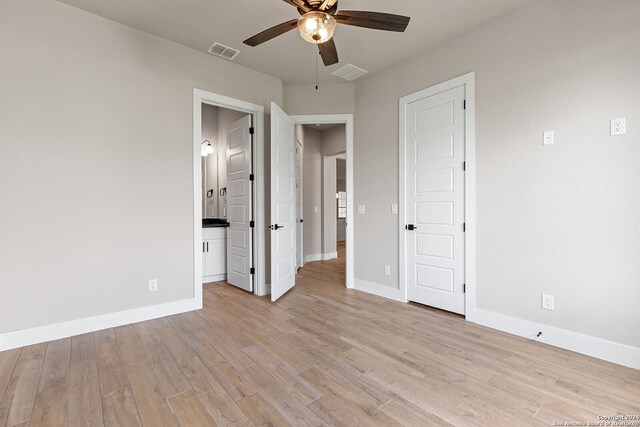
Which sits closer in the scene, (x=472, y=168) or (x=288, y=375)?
(x=288, y=375)

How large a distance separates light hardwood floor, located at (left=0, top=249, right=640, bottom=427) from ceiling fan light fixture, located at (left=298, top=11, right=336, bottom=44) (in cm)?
226

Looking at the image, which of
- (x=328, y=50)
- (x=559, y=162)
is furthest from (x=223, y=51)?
(x=559, y=162)

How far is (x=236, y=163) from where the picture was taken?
4223mm

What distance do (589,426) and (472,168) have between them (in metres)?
2.10

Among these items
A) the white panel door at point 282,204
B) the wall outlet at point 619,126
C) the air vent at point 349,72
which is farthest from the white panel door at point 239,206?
the wall outlet at point 619,126

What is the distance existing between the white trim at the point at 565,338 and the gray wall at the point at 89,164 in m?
3.17

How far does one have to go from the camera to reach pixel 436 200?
10.6 ft

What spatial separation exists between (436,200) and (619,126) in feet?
4.97

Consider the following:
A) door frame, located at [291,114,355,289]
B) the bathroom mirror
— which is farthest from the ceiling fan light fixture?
the bathroom mirror

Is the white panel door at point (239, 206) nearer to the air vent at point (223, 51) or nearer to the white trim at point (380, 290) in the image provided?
the air vent at point (223, 51)

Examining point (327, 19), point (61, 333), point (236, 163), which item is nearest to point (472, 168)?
point (327, 19)

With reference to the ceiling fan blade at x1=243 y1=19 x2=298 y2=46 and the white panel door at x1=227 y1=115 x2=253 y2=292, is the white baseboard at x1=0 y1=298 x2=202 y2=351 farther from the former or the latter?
the ceiling fan blade at x1=243 y1=19 x2=298 y2=46

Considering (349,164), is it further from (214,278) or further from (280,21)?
(214,278)

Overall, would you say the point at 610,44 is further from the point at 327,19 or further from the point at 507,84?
the point at 327,19
